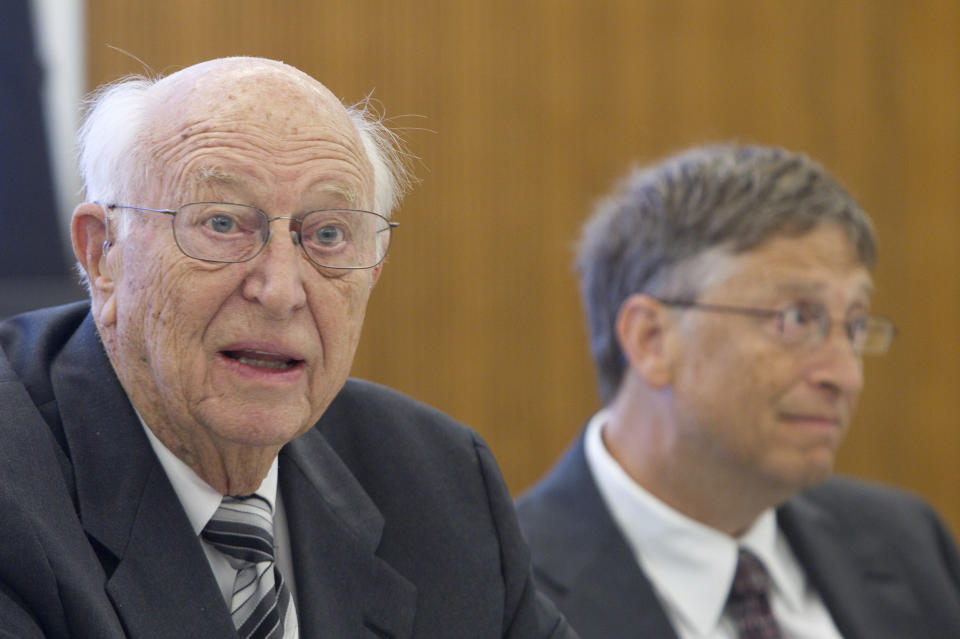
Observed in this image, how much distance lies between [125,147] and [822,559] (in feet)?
5.76

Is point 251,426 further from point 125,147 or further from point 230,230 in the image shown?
point 125,147

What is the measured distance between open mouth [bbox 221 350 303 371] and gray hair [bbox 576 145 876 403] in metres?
1.18

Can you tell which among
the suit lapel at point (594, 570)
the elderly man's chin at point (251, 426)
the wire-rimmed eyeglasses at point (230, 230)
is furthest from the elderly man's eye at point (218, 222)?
the suit lapel at point (594, 570)

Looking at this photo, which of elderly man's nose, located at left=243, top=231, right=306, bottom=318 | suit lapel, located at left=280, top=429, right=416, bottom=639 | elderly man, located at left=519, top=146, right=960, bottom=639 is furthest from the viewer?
elderly man, located at left=519, top=146, right=960, bottom=639

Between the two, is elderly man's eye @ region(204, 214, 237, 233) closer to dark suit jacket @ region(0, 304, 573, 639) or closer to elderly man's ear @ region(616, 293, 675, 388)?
dark suit jacket @ region(0, 304, 573, 639)

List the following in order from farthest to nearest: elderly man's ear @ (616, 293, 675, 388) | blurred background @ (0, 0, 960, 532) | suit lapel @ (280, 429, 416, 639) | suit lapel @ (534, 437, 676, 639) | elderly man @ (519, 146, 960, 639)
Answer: blurred background @ (0, 0, 960, 532) → elderly man's ear @ (616, 293, 675, 388) → elderly man @ (519, 146, 960, 639) → suit lapel @ (534, 437, 676, 639) → suit lapel @ (280, 429, 416, 639)

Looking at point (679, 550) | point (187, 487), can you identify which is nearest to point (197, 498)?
point (187, 487)

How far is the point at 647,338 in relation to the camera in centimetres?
243

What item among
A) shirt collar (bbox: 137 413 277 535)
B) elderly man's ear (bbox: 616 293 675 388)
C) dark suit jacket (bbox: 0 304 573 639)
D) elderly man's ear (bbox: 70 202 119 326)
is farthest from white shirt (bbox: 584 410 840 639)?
elderly man's ear (bbox: 70 202 119 326)

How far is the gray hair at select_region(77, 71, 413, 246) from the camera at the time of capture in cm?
140

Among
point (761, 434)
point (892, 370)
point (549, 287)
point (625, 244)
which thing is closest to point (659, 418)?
point (761, 434)

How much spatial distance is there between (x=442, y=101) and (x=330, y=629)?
258 centimetres

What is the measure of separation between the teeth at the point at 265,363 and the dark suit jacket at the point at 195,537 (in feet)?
0.55

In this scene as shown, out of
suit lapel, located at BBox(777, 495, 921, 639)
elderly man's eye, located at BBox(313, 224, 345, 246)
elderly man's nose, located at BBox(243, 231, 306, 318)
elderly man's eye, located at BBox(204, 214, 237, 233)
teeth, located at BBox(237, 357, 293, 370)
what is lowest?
suit lapel, located at BBox(777, 495, 921, 639)
